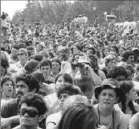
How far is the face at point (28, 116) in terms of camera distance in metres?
3.09

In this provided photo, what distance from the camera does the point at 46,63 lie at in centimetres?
636

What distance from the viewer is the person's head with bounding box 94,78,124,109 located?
3.94 m

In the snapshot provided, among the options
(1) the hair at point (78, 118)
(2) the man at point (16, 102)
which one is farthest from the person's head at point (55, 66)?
(1) the hair at point (78, 118)

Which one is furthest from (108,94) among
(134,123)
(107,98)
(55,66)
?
(55,66)

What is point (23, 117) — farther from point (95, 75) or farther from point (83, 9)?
point (83, 9)

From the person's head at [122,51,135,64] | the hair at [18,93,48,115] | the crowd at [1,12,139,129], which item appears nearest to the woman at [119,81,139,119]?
the crowd at [1,12,139,129]

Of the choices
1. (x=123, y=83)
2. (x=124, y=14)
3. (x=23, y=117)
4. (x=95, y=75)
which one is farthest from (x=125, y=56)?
(x=124, y=14)

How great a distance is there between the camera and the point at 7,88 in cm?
467

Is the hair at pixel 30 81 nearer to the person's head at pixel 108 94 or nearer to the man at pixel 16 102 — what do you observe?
the man at pixel 16 102

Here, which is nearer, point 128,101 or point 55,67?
point 128,101

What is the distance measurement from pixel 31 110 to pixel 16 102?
0.84 meters

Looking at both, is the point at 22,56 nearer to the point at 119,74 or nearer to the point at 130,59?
the point at 130,59

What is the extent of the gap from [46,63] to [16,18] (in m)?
40.1

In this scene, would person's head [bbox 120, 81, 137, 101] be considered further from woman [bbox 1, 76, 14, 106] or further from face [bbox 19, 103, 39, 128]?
face [bbox 19, 103, 39, 128]
